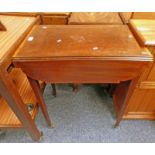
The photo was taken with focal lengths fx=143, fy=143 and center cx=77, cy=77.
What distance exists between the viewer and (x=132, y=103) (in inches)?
45.0

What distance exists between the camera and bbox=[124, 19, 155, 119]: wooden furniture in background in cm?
75

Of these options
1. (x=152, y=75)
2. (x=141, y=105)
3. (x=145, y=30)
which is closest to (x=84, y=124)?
(x=141, y=105)

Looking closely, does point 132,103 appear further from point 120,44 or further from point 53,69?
point 53,69

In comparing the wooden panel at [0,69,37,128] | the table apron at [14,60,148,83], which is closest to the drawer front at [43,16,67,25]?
Result: the wooden panel at [0,69,37,128]

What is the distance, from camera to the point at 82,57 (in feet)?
2.17

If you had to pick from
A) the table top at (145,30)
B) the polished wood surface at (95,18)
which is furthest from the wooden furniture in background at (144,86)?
the polished wood surface at (95,18)

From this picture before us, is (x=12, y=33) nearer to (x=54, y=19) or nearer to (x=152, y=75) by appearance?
(x=54, y=19)

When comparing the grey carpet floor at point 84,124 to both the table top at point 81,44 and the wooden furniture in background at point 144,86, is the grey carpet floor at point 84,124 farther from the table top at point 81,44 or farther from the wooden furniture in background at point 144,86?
the table top at point 81,44

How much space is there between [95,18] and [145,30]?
18.4 inches

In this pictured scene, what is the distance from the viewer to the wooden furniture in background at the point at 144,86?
75 cm

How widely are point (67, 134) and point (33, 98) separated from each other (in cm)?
42

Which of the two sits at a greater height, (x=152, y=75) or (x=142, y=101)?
(x=152, y=75)

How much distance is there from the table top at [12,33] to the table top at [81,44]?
0.04 meters
